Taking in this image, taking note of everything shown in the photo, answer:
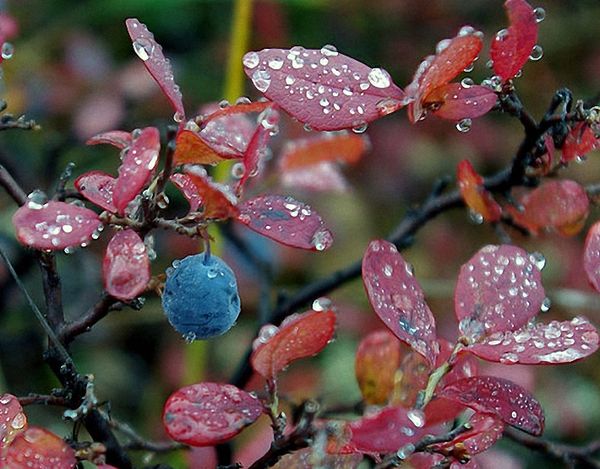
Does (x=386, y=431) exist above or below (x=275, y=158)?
above

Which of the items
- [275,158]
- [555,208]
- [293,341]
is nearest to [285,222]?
[293,341]

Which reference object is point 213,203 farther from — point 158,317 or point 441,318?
point 441,318

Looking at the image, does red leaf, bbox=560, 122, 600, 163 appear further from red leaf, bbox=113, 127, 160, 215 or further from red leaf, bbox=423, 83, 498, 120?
red leaf, bbox=113, 127, 160, 215

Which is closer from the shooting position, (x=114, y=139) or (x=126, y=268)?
(x=126, y=268)

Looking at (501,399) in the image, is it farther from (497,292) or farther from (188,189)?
(188,189)

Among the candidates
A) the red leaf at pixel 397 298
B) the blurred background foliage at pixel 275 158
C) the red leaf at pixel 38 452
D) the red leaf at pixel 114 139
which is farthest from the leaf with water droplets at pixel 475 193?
the blurred background foliage at pixel 275 158

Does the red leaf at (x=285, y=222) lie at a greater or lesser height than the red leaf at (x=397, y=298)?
greater

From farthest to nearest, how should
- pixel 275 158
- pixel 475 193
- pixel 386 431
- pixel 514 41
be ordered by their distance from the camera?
pixel 275 158 → pixel 475 193 → pixel 514 41 → pixel 386 431

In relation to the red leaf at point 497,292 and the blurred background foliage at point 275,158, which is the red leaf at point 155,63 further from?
the blurred background foliage at point 275,158
